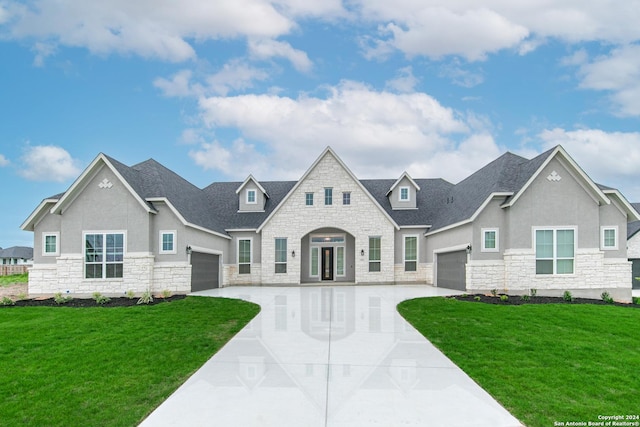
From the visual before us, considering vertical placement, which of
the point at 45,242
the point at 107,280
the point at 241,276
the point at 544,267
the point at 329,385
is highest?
the point at 45,242

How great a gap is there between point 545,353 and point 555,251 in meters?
11.6

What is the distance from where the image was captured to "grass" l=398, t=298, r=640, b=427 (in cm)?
601

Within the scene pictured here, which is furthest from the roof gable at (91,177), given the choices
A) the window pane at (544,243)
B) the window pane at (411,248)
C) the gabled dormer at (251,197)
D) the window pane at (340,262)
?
the window pane at (544,243)

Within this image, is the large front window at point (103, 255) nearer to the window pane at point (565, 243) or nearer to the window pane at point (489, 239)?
the window pane at point (489, 239)

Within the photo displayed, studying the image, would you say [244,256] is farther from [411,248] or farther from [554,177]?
[554,177]

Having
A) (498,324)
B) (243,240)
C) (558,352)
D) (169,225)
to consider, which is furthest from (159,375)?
(243,240)

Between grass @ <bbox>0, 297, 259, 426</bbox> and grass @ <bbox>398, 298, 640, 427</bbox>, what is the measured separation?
5.19 m

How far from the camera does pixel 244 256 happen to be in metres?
25.8

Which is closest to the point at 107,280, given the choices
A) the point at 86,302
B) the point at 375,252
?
the point at 86,302

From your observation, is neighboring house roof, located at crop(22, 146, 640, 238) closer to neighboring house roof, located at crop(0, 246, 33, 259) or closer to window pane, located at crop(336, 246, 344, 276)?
window pane, located at crop(336, 246, 344, 276)

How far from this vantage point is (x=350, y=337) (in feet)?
32.3

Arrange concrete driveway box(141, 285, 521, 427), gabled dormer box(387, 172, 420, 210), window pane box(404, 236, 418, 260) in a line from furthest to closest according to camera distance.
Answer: gabled dormer box(387, 172, 420, 210)
window pane box(404, 236, 418, 260)
concrete driveway box(141, 285, 521, 427)

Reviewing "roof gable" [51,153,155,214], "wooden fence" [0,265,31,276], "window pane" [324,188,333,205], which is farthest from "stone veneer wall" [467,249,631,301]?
"wooden fence" [0,265,31,276]

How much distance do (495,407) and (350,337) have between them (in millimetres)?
4390
